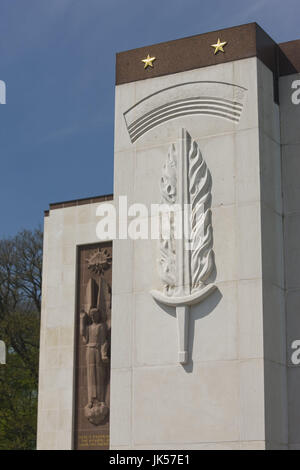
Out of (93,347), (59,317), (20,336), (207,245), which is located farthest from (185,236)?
(20,336)

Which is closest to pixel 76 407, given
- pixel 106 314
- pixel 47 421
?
pixel 47 421

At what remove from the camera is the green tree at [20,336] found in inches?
1348

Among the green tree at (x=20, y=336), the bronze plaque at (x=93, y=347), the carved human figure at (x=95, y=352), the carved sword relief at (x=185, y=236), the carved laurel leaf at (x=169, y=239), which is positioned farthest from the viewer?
the green tree at (x=20, y=336)

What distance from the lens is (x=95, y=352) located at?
24.0 meters

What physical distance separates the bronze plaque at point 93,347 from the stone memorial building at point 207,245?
10117 millimetres

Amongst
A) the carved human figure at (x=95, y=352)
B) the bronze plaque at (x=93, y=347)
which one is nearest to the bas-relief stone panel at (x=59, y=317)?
the bronze plaque at (x=93, y=347)

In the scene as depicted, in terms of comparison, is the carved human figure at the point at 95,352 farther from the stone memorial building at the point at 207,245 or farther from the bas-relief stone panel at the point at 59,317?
the stone memorial building at the point at 207,245

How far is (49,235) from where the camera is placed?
1021 inches

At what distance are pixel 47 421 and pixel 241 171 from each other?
13214mm

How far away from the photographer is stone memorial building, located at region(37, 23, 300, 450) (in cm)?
1270

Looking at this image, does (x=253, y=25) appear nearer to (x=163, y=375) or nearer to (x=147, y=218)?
(x=147, y=218)

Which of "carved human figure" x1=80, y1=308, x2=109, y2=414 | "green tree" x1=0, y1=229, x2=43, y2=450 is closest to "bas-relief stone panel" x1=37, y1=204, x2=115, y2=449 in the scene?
"carved human figure" x1=80, y1=308, x2=109, y2=414

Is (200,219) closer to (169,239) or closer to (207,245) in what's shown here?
(207,245)

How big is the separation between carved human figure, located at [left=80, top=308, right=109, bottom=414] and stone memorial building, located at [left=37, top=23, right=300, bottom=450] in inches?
399
